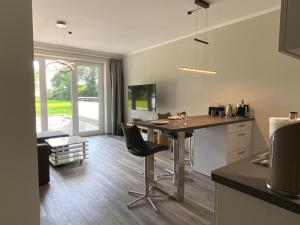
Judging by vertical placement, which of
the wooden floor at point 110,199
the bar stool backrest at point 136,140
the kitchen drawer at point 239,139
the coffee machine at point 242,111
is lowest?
the wooden floor at point 110,199

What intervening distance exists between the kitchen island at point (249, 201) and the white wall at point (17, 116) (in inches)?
58.7

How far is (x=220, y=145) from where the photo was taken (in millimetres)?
3146

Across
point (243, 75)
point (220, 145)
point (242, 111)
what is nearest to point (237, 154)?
point (220, 145)

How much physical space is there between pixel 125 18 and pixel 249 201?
3.55 metres

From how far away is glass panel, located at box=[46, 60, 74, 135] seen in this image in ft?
18.9

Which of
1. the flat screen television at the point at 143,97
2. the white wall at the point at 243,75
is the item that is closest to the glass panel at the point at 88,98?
the flat screen television at the point at 143,97

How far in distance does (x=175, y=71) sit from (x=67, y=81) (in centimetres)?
332

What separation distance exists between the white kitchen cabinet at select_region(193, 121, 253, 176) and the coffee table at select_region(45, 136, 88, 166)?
2.25 metres

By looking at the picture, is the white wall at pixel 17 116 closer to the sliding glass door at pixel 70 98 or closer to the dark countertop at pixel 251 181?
the dark countertop at pixel 251 181

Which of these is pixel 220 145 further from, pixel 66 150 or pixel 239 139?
pixel 66 150

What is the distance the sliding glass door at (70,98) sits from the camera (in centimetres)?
560

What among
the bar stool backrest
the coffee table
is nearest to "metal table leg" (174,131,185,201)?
the bar stool backrest

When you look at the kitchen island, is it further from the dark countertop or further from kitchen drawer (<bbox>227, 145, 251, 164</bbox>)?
kitchen drawer (<bbox>227, 145, 251, 164</bbox>)

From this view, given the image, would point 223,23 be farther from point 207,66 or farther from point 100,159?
point 100,159
